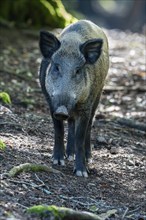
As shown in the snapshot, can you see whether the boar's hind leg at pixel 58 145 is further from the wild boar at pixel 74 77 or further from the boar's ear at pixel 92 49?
the boar's ear at pixel 92 49

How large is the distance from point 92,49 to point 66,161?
1.47 m

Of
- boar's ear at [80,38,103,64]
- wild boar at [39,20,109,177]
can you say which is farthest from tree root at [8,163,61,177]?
boar's ear at [80,38,103,64]

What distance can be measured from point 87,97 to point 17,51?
21.8 feet

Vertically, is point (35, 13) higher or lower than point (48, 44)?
higher

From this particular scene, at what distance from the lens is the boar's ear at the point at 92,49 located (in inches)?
279

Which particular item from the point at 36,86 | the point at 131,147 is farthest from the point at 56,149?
the point at 36,86

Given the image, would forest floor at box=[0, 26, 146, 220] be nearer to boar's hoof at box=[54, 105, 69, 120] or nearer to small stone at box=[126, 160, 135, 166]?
small stone at box=[126, 160, 135, 166]

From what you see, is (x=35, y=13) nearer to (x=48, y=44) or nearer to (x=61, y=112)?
(x=48, y=44)

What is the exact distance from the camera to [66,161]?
7.79 metres

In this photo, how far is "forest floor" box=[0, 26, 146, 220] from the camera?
612 centimetres

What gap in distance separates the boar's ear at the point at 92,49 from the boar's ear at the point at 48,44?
29 cm

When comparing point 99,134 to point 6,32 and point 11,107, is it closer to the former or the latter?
point 11,107

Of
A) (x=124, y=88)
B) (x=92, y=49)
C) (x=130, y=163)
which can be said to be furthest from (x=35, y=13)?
(x=92, y=49)

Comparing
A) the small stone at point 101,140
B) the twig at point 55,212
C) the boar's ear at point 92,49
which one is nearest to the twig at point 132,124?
the small stone at point 101,140
